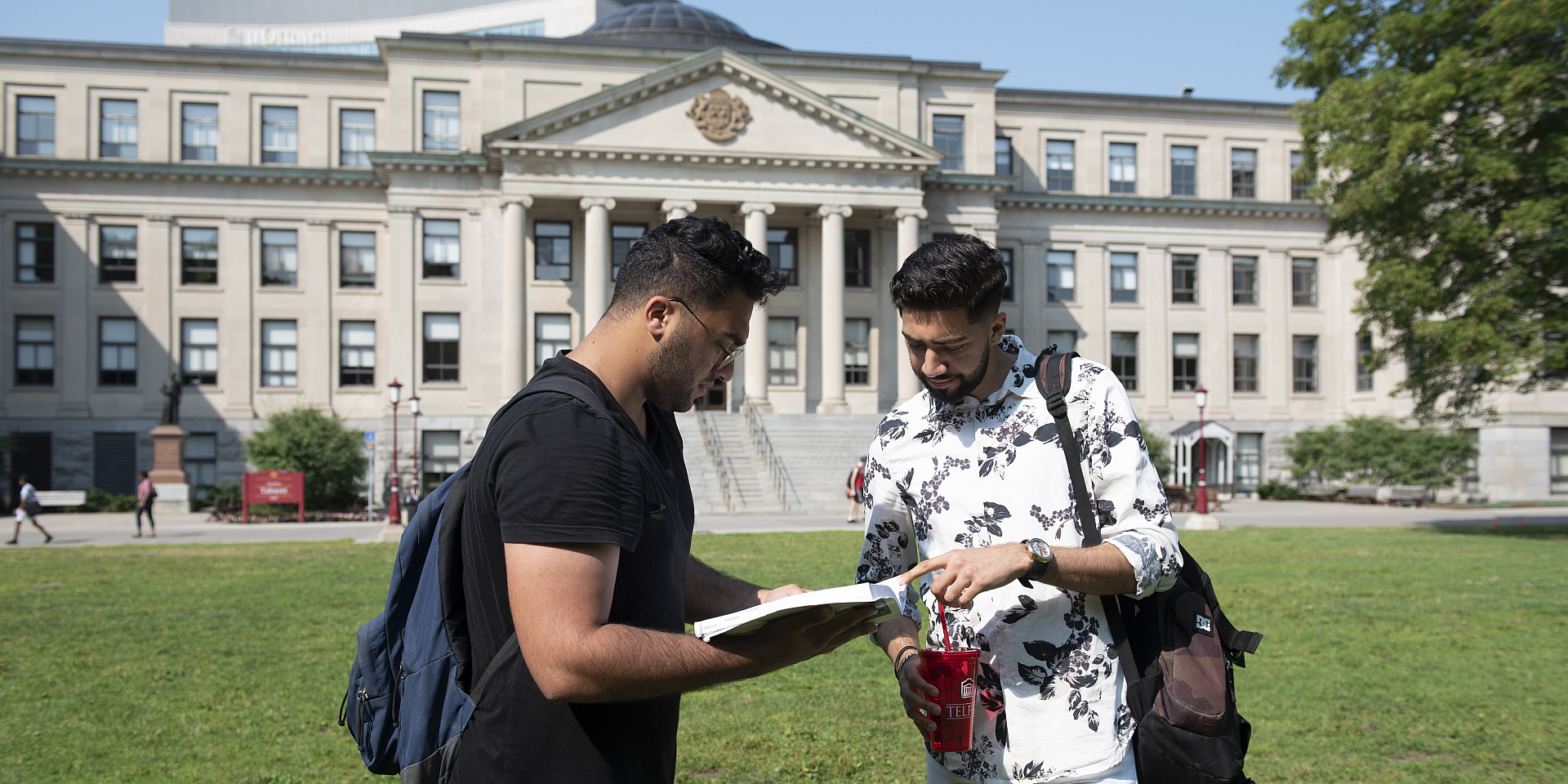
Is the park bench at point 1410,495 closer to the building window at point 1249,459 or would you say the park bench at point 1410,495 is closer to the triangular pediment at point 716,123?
the building window at point 1249,459

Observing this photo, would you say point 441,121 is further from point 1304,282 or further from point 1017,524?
point 1017,524

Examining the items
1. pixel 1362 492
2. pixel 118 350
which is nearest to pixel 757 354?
pixel 1362 492

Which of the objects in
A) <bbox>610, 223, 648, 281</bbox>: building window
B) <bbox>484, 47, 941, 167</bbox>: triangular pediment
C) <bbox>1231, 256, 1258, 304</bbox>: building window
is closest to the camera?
<bbox>484, 47, 941, 167</bbox>: triangular pediment

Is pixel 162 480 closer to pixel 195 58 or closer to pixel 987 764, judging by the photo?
pixel 195 58

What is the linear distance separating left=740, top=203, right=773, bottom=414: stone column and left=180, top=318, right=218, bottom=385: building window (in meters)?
22.4

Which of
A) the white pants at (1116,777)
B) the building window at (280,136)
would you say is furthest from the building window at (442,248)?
the white pants at (1116,777)

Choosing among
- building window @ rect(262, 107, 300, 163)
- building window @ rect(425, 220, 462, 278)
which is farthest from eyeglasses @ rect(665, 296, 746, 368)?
building window @ rect(262, 107, 300, 163)

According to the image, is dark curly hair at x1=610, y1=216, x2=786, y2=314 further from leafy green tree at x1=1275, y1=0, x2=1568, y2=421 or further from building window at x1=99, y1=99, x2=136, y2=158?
building window at x1=99, y1=99, x2=136, y2=158

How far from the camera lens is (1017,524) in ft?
10.1

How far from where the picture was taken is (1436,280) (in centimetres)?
2209

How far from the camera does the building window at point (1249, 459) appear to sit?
50062 millimetres

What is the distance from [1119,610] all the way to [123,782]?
5.67 metres

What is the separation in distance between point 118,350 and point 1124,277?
45150 mm

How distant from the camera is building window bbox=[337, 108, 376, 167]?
46438mm
